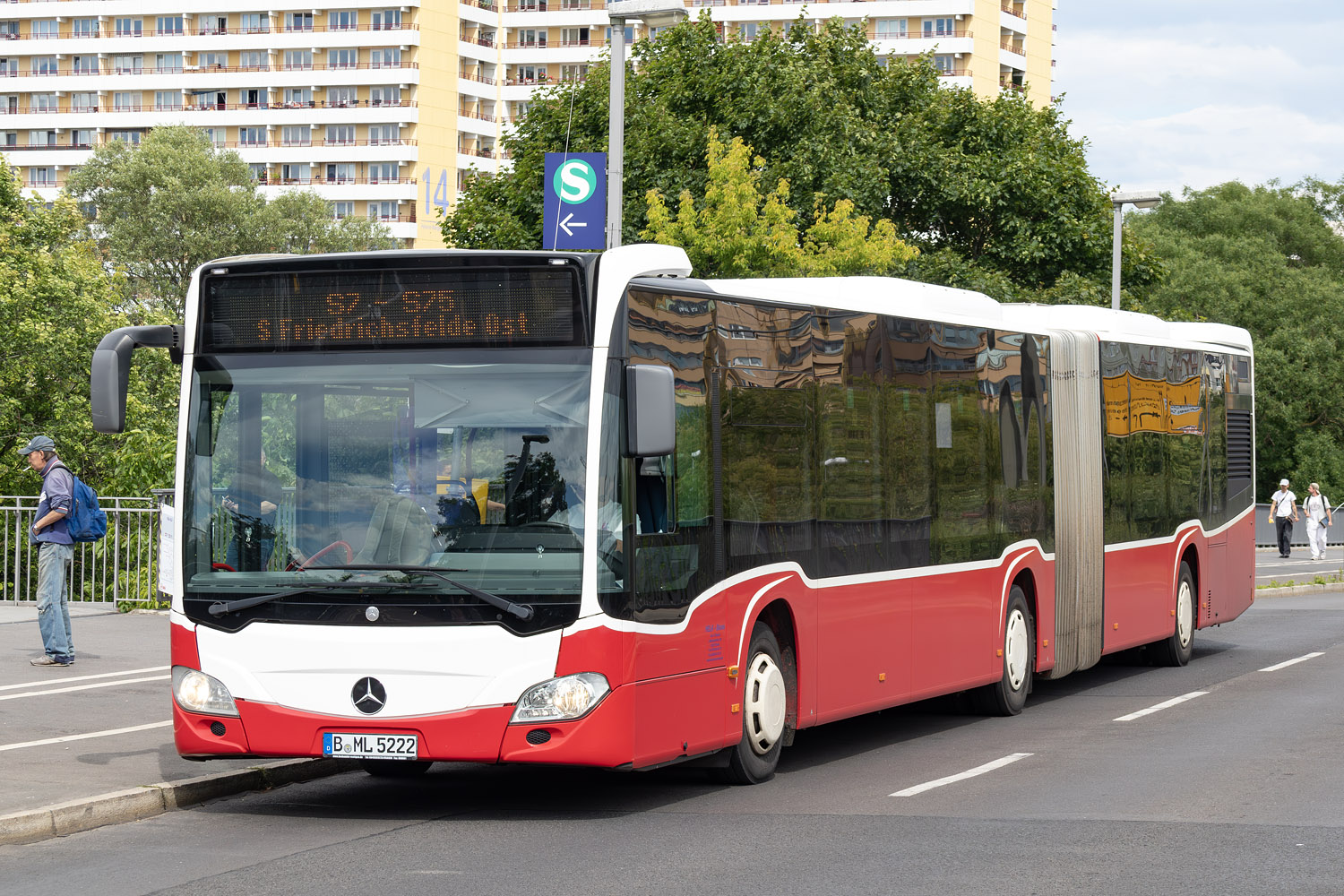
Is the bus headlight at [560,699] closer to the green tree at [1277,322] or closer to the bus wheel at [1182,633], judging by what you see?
the bus wheel at [1182,633]

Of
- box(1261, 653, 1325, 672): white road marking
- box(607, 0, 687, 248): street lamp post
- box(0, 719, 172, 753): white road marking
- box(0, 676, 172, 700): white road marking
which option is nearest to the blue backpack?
box(0, 676, 172, 700): white road marking

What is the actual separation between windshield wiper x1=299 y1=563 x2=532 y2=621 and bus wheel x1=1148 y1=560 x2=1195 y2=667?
11.2 m

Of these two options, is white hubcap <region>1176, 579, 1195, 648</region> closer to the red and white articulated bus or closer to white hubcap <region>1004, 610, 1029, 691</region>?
white hubcap <region>1004, 610, 1029, 691</region>

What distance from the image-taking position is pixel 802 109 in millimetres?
41438

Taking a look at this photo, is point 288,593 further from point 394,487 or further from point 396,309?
point 396,309

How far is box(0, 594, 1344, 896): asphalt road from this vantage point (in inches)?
304

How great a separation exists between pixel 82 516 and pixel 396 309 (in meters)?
7.15

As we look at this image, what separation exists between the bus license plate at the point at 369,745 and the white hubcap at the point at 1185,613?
37.7 feet

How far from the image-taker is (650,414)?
906cm

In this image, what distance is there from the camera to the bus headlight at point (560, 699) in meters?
8.98

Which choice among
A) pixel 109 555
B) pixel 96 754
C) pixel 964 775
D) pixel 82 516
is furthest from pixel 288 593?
pixel 109 555

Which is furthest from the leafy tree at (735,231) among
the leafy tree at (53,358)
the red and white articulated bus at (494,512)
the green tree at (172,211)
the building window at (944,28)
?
the building window at (944,28)

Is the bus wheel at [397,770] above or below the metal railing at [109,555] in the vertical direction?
below

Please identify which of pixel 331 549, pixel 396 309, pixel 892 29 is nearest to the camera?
pixel 331 549
